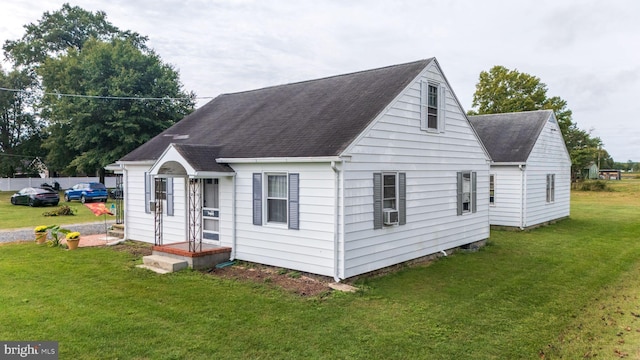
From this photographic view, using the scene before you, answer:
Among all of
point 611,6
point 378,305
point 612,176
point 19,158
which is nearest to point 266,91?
point 378,305

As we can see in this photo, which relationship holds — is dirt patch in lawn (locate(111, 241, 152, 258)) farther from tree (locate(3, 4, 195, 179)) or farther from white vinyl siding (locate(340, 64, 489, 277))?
tree (locate(3, 4, 195, 179))

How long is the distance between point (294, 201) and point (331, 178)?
1.16m

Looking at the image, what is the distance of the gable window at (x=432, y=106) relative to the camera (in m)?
10.1

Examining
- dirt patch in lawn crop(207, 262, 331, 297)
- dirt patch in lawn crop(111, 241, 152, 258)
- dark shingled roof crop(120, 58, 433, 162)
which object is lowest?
dirt patch in lawn crop(111, 241, 152, 258)

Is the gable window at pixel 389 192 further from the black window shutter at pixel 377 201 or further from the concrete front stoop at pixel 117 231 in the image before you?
the concrete front stoop at pixel 117 231

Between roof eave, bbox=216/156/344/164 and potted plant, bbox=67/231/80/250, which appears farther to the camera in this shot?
Result: potted plant, bbox=67/231/80/250

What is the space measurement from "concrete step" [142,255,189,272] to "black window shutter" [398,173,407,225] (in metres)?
5.18

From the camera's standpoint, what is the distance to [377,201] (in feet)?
28.7

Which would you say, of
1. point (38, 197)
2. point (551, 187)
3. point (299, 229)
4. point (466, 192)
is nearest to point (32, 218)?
point (38, 197)

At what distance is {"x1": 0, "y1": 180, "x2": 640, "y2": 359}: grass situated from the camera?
514 cm

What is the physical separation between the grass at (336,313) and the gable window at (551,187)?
839cm

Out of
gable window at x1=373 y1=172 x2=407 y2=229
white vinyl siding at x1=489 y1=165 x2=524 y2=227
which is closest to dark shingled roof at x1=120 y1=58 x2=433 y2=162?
gable window at x1=373 y1=172 x2=407 y2=229

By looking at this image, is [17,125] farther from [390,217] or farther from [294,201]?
[390,217]

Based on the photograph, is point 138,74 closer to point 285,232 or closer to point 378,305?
point 285,232
